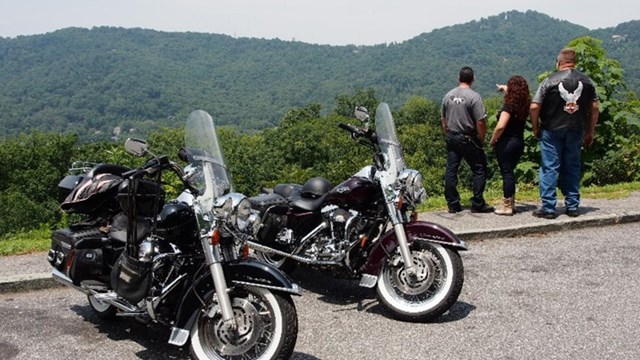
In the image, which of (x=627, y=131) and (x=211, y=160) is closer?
(x=211, y=160)

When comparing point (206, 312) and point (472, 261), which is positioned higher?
point (206, 312)

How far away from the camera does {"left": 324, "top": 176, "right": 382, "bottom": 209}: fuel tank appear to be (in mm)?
5504

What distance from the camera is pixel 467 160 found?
28.0ft

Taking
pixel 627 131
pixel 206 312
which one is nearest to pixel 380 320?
pixel 206 312

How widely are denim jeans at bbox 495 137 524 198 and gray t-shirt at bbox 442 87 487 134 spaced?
16.7 inches

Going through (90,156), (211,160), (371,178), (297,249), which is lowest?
(90,156)

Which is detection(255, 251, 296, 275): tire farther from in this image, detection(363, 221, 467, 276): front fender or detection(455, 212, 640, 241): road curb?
detection(455, 212, 640, 241): road curb

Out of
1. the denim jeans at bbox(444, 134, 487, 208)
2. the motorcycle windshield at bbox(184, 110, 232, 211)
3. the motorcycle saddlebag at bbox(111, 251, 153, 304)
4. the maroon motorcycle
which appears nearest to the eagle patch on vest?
the denim jeans at bbox(444, 134, 487, 208)

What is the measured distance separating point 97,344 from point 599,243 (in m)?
5.38

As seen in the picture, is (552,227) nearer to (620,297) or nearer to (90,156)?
(620,297)

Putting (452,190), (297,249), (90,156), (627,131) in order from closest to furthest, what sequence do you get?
1. (297,249)
2. (452,190)
3. (627,131)
4. (90,156)

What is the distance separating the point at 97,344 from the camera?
16.2 ft

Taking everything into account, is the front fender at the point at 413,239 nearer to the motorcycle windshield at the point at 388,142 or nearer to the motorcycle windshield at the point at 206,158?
the motorcycle windshield at the point at 388,142

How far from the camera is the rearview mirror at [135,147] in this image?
13.2ft
